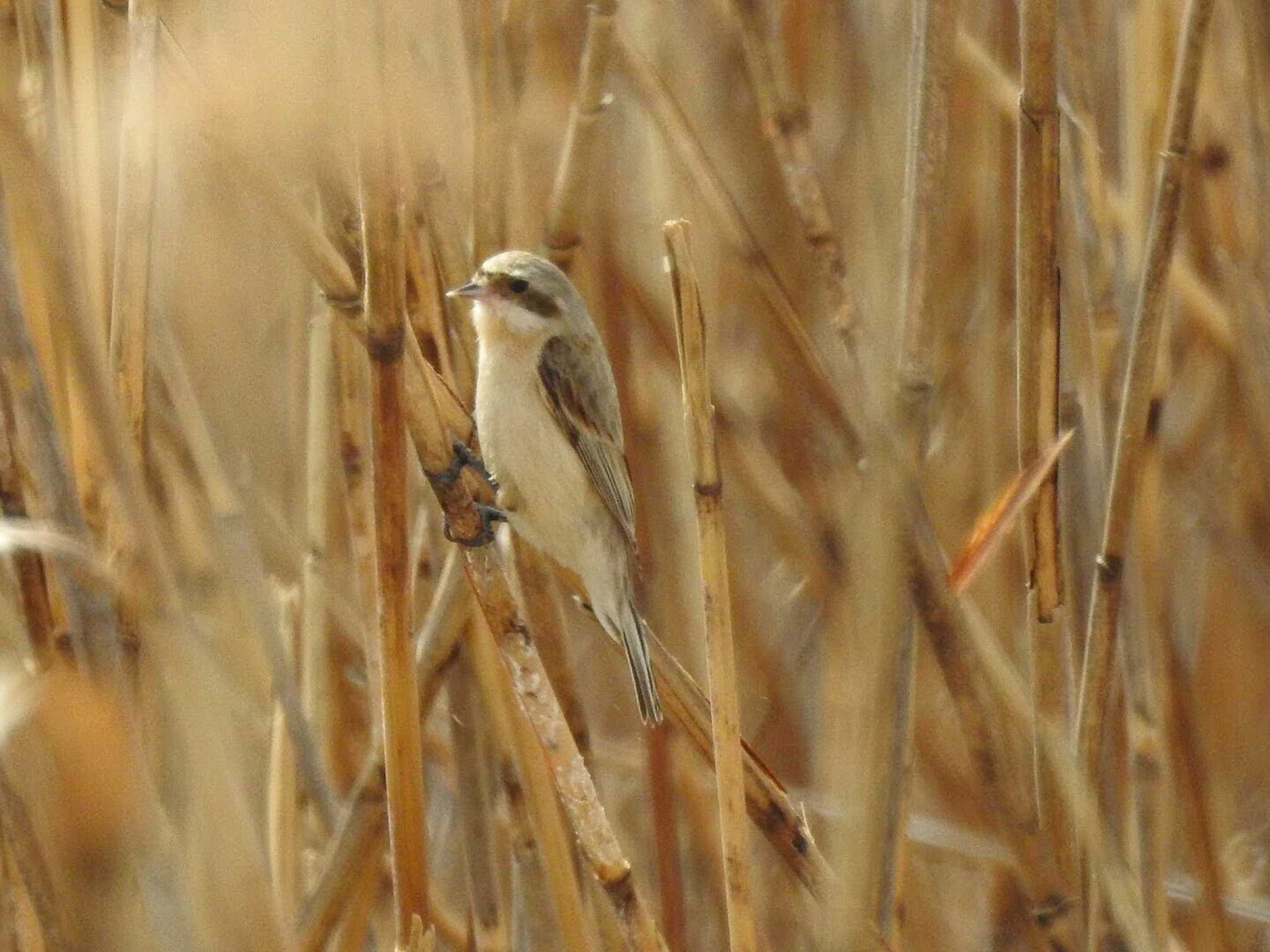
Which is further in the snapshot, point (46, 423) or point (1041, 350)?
point (1041, 350)

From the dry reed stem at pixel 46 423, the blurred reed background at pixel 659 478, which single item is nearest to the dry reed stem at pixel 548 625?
the blurred reed background at pixel 659 478

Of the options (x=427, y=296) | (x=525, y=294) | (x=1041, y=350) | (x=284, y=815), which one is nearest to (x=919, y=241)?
(x=1041, y=350)

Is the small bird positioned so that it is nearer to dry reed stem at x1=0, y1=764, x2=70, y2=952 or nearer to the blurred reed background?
the blurred reed background

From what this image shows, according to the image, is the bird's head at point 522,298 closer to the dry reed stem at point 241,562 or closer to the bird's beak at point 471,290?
the bird's beak at point 471,290

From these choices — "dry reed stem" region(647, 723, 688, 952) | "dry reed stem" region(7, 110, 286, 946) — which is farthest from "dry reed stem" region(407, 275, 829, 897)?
"dry reed stem" region(647, 723, 688, 952)

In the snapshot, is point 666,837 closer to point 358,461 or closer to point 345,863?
point 345,863

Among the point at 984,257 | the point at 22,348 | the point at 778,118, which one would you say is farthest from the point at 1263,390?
the point at 22,348

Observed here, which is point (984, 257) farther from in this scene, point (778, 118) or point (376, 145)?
point (376, 145)
